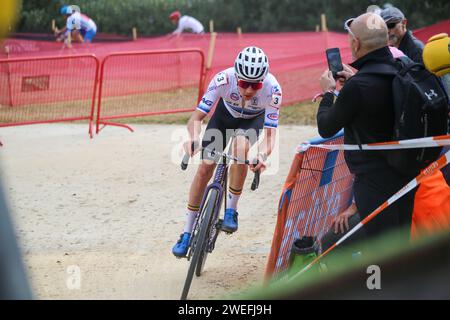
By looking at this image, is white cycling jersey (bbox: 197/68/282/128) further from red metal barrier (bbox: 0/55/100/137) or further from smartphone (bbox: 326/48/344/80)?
red metal barrier (bbox: 0/55/100/137)

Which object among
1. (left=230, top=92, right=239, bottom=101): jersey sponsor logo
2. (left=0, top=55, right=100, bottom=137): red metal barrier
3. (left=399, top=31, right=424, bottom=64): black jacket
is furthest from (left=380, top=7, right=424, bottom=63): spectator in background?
(left=0, top=55, right=100, bottom=137): red metal barrier

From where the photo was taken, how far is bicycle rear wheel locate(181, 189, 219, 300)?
4.34 meters

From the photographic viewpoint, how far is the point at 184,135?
10742 millimetres

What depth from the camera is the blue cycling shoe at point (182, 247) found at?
477cm

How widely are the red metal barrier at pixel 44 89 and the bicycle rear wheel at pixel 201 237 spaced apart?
7324 mm

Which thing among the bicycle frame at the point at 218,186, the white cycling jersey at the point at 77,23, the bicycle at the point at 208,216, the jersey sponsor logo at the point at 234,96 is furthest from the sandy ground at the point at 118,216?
the white cycling jersey at the point at 77,23

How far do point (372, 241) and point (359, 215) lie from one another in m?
0.24

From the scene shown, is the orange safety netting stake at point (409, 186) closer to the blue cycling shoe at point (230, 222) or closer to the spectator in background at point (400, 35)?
the blue cycling shoe at point (230, 222)

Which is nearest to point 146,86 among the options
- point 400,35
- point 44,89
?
point 44,89

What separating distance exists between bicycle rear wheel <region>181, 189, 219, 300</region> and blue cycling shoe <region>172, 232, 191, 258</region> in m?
0.16

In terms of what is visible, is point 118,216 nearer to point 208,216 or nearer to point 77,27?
point 208,216

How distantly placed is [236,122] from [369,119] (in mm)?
1764

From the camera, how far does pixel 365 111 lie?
11.7ft

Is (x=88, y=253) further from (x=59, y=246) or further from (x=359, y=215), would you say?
(x=359, y=215)
